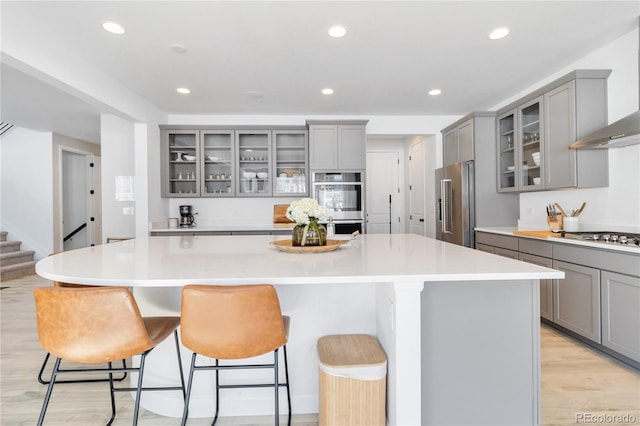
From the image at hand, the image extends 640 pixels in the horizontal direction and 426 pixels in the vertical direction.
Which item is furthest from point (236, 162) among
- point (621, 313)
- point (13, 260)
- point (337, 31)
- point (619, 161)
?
point (621, 313)

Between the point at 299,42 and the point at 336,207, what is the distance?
2.45 m

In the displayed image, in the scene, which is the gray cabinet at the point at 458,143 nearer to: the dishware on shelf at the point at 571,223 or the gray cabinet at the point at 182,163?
the dishware on shelf at the point at 571,223

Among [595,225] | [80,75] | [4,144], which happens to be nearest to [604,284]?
[595,225]

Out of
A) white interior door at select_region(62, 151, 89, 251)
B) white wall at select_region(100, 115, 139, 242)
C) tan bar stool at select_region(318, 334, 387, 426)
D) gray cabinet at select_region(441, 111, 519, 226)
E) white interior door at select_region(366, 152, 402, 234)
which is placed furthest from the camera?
white interior door at select_region(62, 151, 89, 251)

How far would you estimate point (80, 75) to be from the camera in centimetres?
311

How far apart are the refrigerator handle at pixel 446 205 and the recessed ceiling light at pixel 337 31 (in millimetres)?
2673

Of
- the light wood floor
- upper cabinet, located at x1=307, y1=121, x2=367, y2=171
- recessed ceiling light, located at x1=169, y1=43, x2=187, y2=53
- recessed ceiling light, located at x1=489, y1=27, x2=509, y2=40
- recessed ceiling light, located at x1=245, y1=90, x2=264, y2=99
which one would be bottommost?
the light wood floor

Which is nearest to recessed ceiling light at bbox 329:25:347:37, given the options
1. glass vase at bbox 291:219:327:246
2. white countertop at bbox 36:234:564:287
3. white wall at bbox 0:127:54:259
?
glass vase at bbox 291:219:327:246

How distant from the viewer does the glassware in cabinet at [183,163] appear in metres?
4.93

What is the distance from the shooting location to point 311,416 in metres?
1.84

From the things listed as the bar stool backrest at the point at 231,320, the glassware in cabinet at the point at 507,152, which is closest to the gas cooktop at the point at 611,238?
the glassware in cabinet at the point at 507,152

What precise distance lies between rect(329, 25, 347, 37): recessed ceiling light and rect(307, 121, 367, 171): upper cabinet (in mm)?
2153

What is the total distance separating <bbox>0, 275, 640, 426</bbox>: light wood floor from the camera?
1830 mm

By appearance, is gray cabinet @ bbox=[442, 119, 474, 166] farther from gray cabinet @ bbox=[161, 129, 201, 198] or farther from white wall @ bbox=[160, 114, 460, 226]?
gray cabinet @ bbox=[161, 129, 201, 198]
